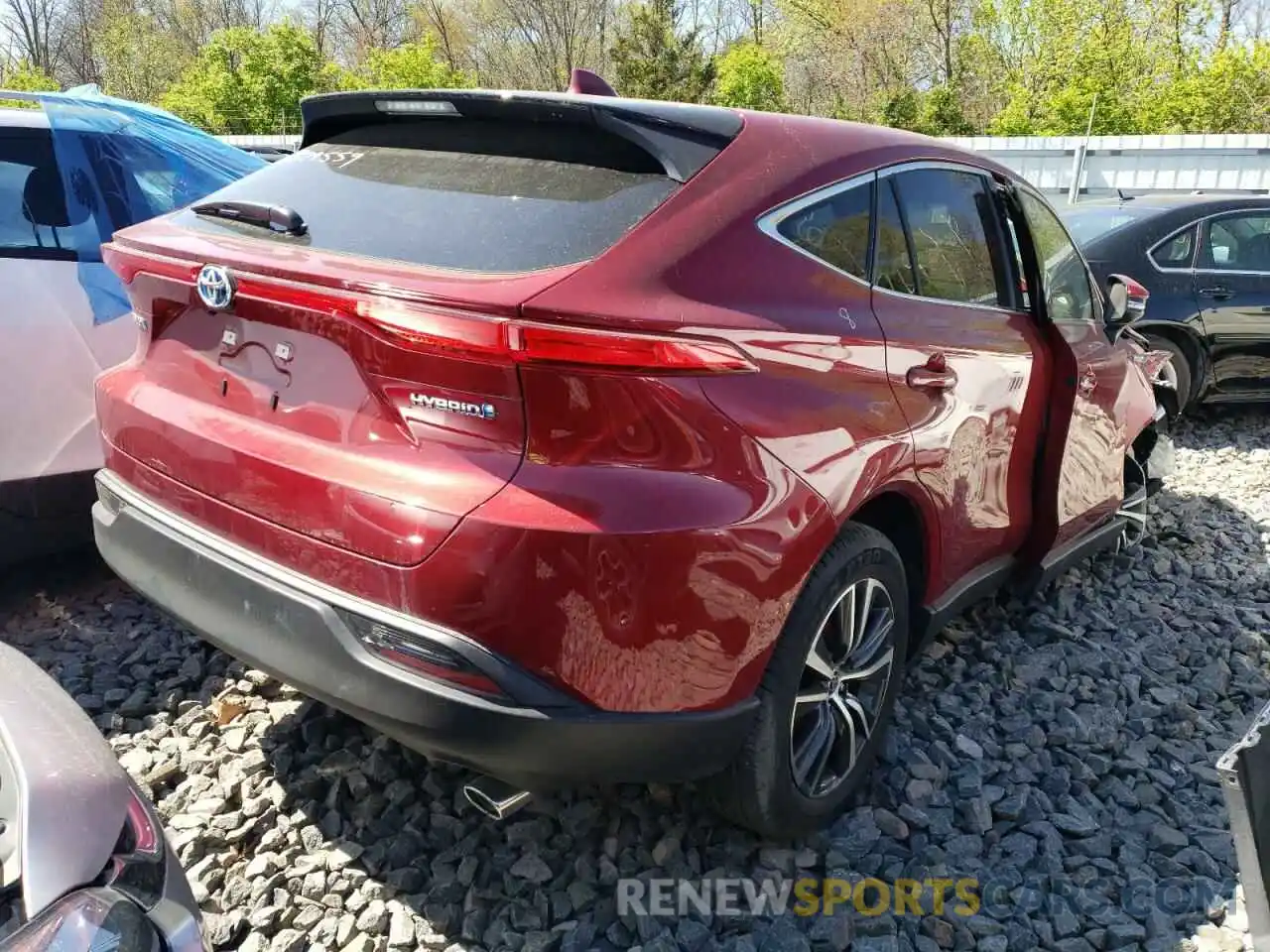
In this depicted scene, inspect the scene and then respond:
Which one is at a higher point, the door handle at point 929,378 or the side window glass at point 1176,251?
the door handle at point 929,378

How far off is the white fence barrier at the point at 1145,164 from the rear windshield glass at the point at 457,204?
40.9 ft

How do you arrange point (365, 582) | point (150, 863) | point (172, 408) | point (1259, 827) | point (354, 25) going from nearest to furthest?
point (150, 863) < point (1259, 827) < point (365, 582) < point (172, 408) < point (354, 25)

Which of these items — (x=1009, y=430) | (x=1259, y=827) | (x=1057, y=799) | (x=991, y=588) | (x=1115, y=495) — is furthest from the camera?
(x=1115, y=495)

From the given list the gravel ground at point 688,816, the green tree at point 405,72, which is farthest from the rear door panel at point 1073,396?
the green tree at point 405,72

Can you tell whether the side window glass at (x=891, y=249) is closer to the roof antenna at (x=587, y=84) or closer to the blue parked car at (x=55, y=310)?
the roof antenna at (x=587, y=84)

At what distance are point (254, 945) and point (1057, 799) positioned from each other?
6.93ft

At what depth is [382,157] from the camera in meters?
2.39

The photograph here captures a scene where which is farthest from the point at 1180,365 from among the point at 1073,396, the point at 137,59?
the point at 137,59

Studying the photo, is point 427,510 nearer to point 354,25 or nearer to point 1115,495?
point 1115,495

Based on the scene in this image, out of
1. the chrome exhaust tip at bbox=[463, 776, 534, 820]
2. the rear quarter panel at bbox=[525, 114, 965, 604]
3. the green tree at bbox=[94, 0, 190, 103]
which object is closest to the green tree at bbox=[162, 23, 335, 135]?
the green tree at bbox=[94, 0, 190, 103]

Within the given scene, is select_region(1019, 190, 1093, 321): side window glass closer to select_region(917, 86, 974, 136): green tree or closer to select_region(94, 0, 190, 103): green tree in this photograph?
select_region(917, 86, 974, 136): green tree

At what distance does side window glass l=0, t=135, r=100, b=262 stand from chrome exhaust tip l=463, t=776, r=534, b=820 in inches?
97.8

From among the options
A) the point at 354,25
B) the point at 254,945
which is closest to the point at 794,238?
the point at 254,945

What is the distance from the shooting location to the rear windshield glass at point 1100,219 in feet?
21.7
